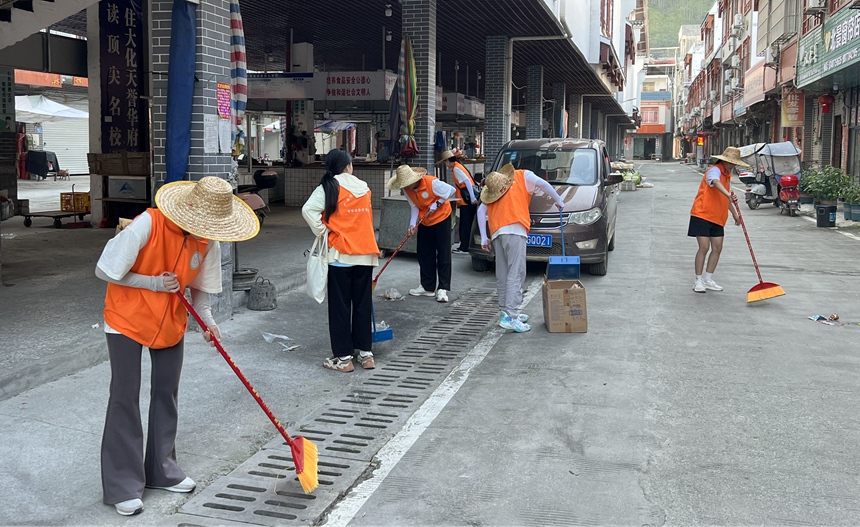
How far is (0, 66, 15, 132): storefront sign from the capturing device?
52.2ft

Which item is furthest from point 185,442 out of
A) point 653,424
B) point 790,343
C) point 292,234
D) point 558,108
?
point 558,108

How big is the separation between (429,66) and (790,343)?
9.52 meters

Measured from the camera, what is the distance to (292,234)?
14398 millimetres

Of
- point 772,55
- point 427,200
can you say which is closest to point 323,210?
point 427,200

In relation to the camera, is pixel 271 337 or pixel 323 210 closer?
pixel 323 210

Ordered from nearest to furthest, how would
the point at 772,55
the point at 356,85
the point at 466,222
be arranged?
the point at 466,222
the point at 356,85
the point at 772,55

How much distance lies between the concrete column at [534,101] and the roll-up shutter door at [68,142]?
867 inches

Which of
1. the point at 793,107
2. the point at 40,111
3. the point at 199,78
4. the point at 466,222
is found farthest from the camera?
the point at 40,111

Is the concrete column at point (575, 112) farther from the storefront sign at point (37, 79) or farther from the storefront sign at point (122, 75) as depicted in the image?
the storefront sign at point (122, 75)

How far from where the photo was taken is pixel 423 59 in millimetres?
15383

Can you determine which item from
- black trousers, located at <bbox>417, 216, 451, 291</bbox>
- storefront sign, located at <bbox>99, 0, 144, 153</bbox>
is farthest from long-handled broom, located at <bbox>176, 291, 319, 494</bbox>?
storefront sign, located at <bbox>99, 0, 144, 153</bbox>

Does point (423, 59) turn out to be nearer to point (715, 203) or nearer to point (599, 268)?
point (599, 268)

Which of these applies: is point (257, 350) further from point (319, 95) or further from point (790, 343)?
point (319, 95)

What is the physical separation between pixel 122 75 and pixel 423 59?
5.28 metres
